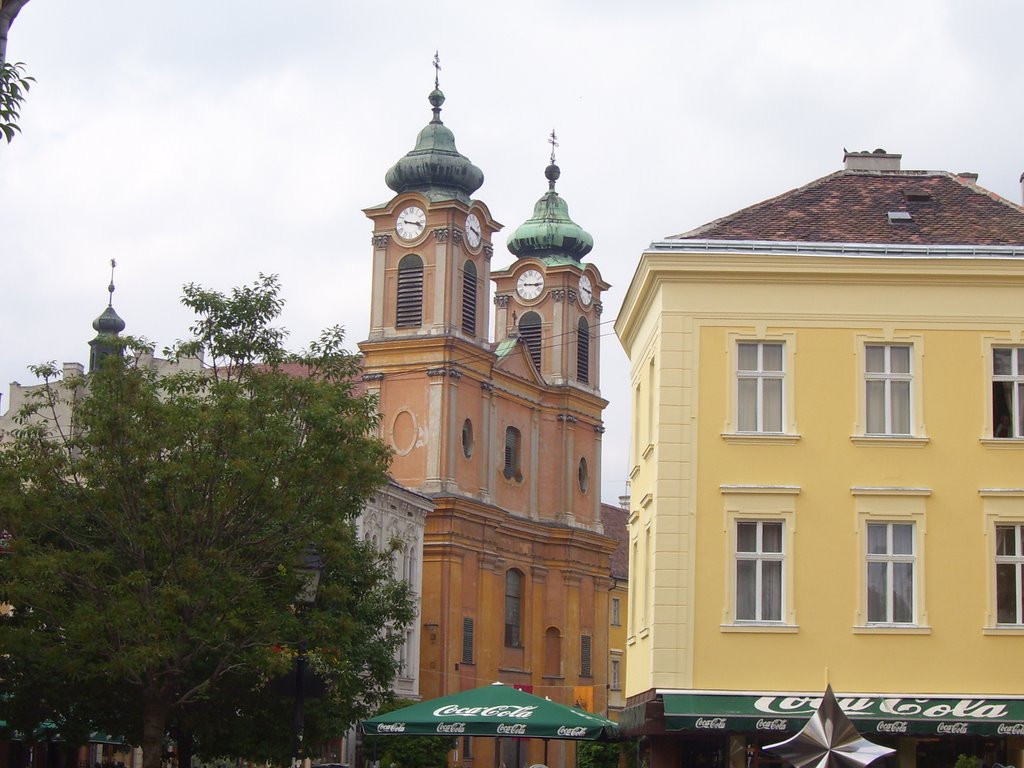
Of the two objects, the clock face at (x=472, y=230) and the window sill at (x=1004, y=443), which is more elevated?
the clock face at (x=472, y=230)

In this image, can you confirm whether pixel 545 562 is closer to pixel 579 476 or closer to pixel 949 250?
pixel 579 476

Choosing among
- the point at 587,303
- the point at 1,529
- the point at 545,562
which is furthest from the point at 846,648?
the point at 587,303

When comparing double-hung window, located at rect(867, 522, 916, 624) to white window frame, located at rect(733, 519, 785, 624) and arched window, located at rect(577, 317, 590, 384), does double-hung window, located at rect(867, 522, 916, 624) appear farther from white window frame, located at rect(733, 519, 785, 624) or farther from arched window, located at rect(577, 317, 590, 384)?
arched window, located at rect(577, 317, 590, 384)

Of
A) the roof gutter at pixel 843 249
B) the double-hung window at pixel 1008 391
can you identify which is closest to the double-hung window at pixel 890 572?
the double-hung window at pixel 1008 391

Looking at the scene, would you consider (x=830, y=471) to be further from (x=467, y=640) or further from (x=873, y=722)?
(x=467, y=640)

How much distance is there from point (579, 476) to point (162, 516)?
5556 cm

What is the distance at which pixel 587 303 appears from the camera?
83.2 meters

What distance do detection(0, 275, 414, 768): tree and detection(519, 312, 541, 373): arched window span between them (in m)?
53.8

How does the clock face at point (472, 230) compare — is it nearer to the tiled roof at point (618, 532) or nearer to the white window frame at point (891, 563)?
the tiled roof at point (618, 532)

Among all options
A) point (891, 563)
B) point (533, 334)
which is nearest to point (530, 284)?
point (533, 334)

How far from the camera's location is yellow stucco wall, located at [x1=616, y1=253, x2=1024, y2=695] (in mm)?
26422

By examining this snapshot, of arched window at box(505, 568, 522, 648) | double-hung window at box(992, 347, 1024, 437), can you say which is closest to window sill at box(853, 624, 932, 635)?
double-hung window at box(992, 347, 1024, 437)

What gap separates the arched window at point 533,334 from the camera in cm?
8069

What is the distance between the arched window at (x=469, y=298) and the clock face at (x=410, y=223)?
2.44 meters
